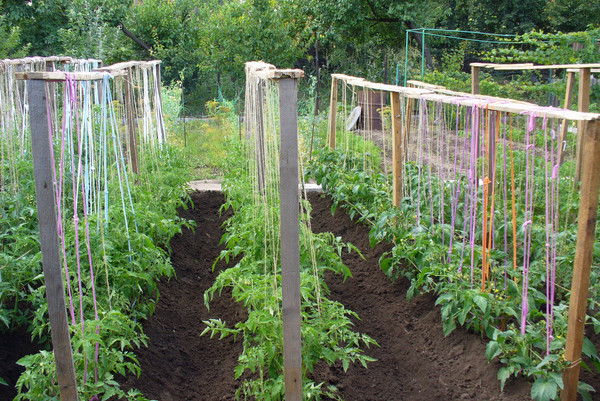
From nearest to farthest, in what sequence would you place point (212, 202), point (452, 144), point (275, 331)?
1. point (275, 331)
2. point (212, 202)
3. point (452, 144)

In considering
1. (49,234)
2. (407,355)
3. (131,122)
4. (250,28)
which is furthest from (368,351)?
(250,28)

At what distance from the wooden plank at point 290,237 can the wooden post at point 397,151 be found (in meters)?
2.78


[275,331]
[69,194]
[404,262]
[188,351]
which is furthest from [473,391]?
[69,194]

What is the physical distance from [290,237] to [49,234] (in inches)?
45.9

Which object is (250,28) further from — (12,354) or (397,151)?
(12,354)

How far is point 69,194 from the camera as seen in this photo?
537cm

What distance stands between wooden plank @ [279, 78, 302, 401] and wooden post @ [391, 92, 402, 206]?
2778mm

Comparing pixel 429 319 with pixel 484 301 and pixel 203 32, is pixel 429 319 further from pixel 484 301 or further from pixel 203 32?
pixel 203 32

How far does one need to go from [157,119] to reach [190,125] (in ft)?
21.6

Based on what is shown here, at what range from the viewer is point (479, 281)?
13.4 feet

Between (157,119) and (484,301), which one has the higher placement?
(157,119)

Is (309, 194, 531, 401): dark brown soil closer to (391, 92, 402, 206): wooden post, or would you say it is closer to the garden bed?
the garden bed

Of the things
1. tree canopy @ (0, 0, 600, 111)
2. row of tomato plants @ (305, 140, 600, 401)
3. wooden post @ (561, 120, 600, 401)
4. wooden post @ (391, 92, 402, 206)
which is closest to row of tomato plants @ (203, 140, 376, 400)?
row of tomato plants @ (305, 140, 600, 401)

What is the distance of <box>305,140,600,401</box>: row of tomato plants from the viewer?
3.25 m
